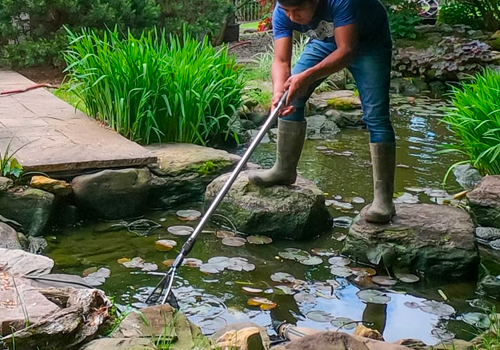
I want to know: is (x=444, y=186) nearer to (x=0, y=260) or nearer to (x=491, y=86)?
(x=491, y=86)

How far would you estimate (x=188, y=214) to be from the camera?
420 cm

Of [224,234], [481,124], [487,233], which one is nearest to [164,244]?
[224,234]

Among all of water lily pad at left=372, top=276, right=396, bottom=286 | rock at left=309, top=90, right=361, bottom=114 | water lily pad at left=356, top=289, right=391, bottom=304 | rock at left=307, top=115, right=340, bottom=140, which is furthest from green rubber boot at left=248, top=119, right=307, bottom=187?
rock at left=309, top=90, right=361, bottom=114

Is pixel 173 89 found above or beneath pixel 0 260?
above

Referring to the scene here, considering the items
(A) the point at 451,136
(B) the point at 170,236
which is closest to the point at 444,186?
(A) the point at 451,136

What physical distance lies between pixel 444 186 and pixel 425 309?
1951 millimetres

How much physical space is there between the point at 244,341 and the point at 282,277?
1192 millimetres

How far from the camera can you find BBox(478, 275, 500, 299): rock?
331 cm

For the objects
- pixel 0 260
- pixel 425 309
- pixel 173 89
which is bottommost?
pixel 425 309

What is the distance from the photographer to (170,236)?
12.6ft

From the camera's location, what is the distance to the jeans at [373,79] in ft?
11.4

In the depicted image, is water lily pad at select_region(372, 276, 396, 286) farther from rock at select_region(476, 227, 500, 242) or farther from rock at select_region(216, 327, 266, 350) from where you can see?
rock at select_region(216, 327, 266, 350)

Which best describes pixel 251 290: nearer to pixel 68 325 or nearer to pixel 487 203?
pixel 68 325

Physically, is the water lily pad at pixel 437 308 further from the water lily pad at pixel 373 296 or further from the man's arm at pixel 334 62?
the man's arm at pixel 334 62
